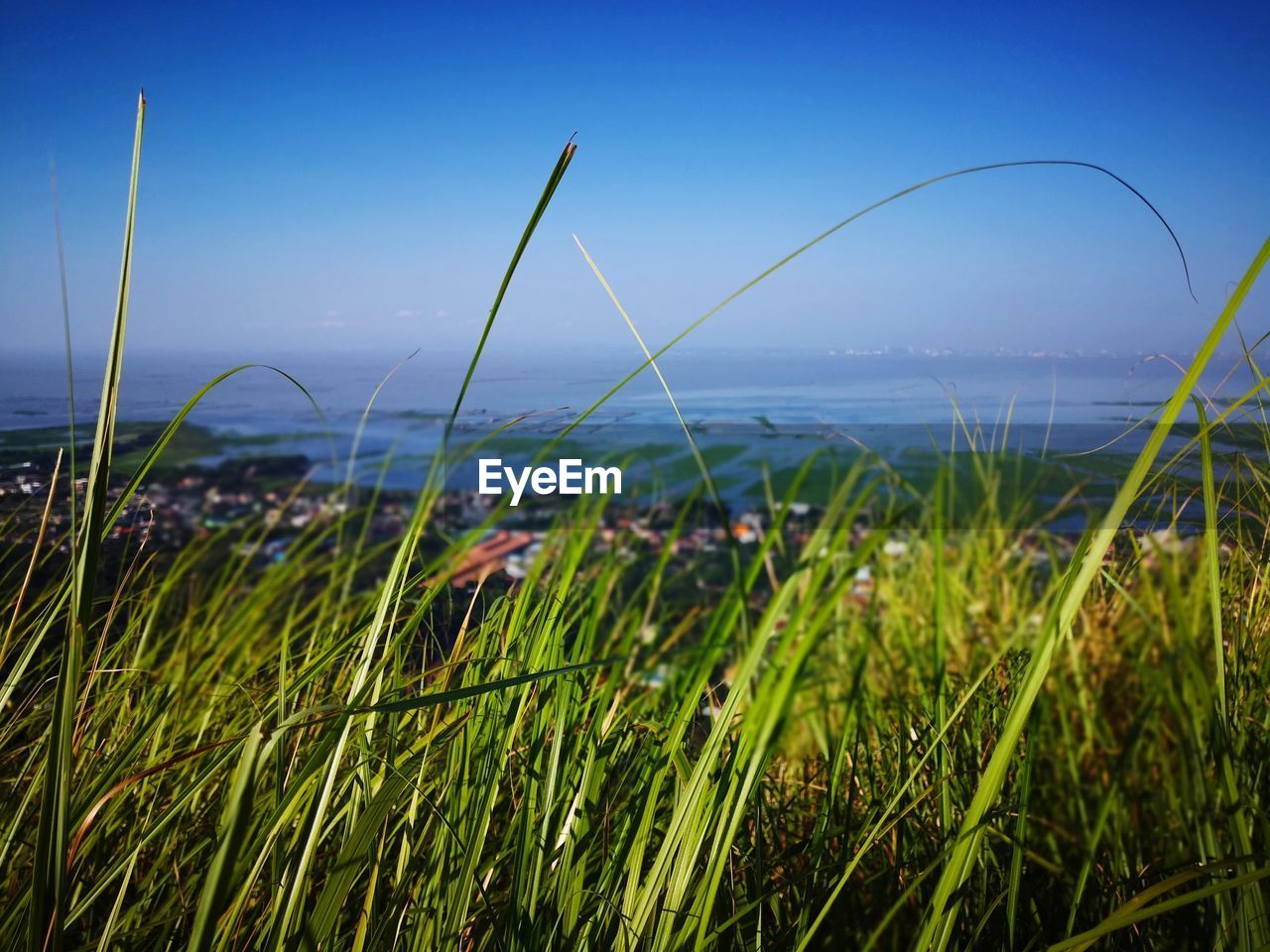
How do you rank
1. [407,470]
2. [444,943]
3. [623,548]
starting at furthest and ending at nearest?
[407,470] → [623,548] → [444,943]

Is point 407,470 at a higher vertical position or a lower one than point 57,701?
higher

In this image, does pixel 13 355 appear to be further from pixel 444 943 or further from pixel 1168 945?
pixel 1168 945

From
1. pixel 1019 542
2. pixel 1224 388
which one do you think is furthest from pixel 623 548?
pixel 1224 388

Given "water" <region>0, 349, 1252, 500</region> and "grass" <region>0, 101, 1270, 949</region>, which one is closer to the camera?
"grass" <region>0, 101, 1270, 949</region>

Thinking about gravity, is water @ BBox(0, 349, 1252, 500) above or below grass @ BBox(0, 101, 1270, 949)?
above

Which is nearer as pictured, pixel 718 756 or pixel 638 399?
pixel 718 756

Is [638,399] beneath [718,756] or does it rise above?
above

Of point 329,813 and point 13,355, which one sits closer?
point 329,813

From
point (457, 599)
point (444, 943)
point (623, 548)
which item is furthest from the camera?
point (457, 599)
